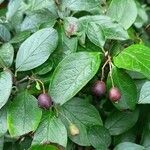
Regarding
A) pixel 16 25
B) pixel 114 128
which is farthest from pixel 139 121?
pixel 16 25

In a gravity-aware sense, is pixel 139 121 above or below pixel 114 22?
below

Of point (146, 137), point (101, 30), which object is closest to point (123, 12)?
point (101, 30)

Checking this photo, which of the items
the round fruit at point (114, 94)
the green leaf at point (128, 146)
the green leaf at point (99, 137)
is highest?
the round fruit at point (114, 94)

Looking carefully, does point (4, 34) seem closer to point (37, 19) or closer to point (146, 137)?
point (37, 19)

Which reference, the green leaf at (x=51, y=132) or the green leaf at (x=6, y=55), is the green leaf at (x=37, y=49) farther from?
the green leaf at (x=51, y=132)

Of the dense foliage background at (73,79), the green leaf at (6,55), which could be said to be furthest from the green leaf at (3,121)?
the green leaf at (6,55)

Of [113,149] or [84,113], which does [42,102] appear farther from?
[113,149]

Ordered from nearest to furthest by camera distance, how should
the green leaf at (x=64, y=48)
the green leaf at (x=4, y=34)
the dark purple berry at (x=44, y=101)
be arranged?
the dark purple berry at (x=44, y=101), the green leaf at (x=64, y=48), the green leaf at (x=4, y=34)
